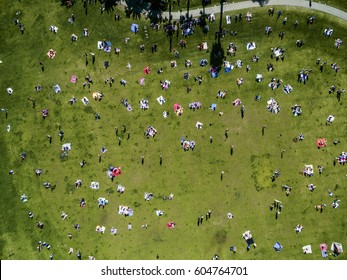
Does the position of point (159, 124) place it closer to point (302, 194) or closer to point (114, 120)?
point (114, 120)

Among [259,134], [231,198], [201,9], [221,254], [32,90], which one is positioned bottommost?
[221,254]

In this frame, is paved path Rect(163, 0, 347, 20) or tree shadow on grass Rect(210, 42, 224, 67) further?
tree shadow on grass Rect(210, 42, 224, 67)

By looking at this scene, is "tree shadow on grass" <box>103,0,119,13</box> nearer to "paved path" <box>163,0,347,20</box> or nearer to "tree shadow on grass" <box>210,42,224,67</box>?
"paved path" <box>163,0,347,20</box>

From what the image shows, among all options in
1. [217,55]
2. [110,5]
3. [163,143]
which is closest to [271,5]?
[217,55]

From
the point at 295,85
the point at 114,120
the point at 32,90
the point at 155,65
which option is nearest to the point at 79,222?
the point at 114,120

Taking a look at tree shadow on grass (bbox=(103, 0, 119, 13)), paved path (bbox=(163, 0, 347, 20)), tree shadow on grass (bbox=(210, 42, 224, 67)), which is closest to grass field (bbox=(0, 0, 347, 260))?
tree shadow on grass (bbox=(210, 42, 224, 67))

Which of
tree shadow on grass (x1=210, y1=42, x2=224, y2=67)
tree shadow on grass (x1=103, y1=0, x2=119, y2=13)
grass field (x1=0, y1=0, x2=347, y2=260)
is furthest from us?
tree shadow on grass (x1=103, y1=0, x2=119, y2=13)

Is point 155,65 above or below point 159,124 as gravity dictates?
above

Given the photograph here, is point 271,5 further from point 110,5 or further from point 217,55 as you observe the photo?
point 110,5
